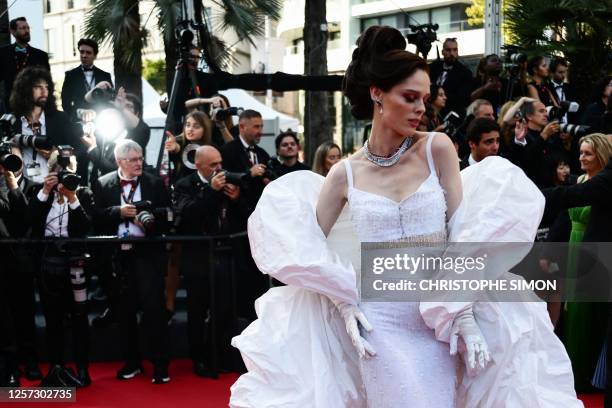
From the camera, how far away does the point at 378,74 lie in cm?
334

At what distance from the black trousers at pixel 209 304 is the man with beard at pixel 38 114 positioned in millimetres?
1575

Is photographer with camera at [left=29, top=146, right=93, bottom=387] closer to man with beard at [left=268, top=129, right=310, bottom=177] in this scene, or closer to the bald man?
the bald man

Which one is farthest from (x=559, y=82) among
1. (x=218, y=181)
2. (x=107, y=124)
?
(x=107, y=124)

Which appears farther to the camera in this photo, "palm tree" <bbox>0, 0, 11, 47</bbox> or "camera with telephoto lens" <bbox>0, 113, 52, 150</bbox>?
"palm tree" <bbox>0, 0, 11, 47</bbox>

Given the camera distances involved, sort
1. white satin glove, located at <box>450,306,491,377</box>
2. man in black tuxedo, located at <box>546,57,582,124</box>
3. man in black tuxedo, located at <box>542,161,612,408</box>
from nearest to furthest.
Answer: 1. white satin glove, located at <box>450,306,491,377</box>
2. man in black tuxedo, located at <box>542,161,612,408</box>
3. man in black tuxedo, located at <box>546,57,582,124</box>

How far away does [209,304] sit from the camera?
22.6 feet

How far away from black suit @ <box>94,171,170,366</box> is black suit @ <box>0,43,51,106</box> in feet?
9.32

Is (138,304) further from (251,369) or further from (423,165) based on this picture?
(423,165)

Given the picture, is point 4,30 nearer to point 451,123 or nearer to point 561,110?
point 451,123

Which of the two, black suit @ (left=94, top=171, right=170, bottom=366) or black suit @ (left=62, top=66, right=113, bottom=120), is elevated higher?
black suit @ (left=62, top=66, right=113, bottom=120)

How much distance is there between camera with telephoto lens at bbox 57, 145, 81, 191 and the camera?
6367mm

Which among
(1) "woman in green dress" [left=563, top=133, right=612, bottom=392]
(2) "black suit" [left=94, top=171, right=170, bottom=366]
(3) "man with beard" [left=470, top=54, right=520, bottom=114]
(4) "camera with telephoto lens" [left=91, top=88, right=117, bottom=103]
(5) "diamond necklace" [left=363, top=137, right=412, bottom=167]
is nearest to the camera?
(5) "diamond necklace" [left=363, top=137, right=412, bottom=167]

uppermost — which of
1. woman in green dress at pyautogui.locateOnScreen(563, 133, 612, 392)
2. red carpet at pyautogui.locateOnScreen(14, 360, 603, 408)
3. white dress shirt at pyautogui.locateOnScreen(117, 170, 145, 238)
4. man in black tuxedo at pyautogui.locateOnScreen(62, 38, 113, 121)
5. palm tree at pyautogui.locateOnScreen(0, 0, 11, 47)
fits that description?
palm tree at pyautogui.locateOnScreen(0, 0, 11, 47)

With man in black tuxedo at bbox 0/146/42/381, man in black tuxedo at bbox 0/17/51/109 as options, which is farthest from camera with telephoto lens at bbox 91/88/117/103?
man in black tuxedo at bbox 0/146/42/381
